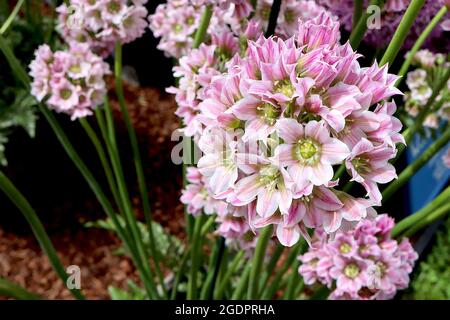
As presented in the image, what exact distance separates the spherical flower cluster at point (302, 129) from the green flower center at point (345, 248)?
0.27m

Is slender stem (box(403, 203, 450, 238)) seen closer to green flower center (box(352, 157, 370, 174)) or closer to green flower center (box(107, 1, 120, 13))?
green flower center (box(352, 157, 370, 174))

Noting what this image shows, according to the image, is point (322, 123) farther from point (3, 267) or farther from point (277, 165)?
point (3, 267)

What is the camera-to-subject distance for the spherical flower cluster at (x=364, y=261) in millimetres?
713

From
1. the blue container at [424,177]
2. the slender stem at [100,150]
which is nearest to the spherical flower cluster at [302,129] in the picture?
the slender stem at [100,150]

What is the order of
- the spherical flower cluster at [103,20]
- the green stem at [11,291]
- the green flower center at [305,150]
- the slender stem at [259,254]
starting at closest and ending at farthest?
the green flower center at [305,150], the slender stem at [259,254], the green stem at [11,291], the spherical flower cluster at [103,20]

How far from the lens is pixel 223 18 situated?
728 mm

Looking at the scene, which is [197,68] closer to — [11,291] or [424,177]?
[11,291]

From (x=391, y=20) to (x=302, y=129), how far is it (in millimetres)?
377

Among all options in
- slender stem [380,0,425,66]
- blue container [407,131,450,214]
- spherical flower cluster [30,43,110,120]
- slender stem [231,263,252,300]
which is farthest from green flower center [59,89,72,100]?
blue container [407,131,450,214]

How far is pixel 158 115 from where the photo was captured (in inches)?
78.4

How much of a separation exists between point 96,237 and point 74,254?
0.08 m

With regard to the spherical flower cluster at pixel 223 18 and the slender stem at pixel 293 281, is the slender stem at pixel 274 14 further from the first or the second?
the slender stem at pixel 293 281

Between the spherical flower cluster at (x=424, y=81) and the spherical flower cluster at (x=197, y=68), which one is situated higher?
the spherical flower cluster at (x=197, y=68)
